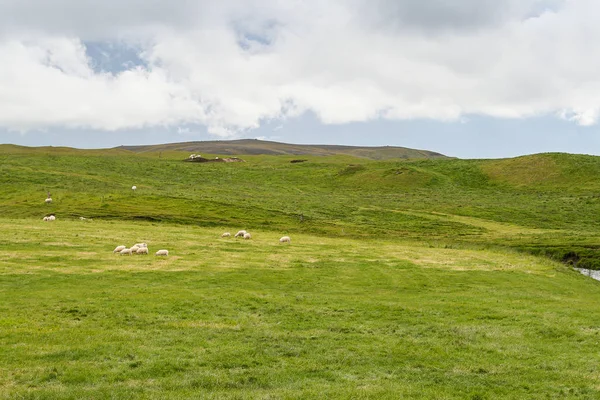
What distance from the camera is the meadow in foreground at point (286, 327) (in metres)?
15.4

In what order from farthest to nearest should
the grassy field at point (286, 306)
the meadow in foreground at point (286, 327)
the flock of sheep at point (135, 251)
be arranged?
the flock of sheep at point (135, 251), the grassy field at point (286, 306), the meadow in foreground at point (286, 327)

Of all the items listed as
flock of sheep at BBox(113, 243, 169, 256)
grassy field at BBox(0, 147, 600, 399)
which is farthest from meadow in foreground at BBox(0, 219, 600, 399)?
flock of sheep at BBox(113, 243, 169, 256)

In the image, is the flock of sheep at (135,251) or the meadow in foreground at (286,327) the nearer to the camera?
the meadow in foreground at (286,327)

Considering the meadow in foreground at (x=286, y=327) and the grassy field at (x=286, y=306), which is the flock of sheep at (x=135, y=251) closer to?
the grassy field at (x=286, y=306)

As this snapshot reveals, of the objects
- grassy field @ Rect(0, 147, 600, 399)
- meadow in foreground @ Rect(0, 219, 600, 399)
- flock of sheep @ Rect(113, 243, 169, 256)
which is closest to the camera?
meadow in foreground @ Rect(0, 219, 600, 399)

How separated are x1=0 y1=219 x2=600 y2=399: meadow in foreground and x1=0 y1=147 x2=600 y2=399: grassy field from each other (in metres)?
0.10

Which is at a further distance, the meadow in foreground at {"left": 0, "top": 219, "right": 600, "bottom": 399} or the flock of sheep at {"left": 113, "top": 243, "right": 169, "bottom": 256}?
the flock of sheep at {"left": 113, "top": 243, "right": 169, "bottom": 256}

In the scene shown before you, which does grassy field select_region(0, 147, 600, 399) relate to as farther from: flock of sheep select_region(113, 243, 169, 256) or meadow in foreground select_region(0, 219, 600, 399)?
flock of sheep select_region(113, 243, 169, 256)

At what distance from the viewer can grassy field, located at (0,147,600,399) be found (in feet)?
51.7

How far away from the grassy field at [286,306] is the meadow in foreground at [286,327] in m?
0.10

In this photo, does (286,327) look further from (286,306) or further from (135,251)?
(135,251)

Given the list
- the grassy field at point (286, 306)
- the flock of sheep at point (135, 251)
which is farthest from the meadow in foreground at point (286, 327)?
the flock of sheep at point (135, 251)

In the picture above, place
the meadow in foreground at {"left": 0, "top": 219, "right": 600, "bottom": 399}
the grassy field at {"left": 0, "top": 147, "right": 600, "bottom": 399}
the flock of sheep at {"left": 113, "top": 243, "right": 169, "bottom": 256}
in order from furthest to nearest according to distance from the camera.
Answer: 1. the flock of sheep at {"left": 113, "top": 243, "right": 169, "bottom": 256}
2. the grassy field at {"left": 0, "top": 147, "right": 600, "bottom": 399}
3. the meadow in foreground at {"left": 0, "top": 219, "right": 600, "bottom": 399}

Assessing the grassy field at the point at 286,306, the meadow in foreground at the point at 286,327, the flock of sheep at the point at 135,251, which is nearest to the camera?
the meadow in foreground at the point at 286,327
